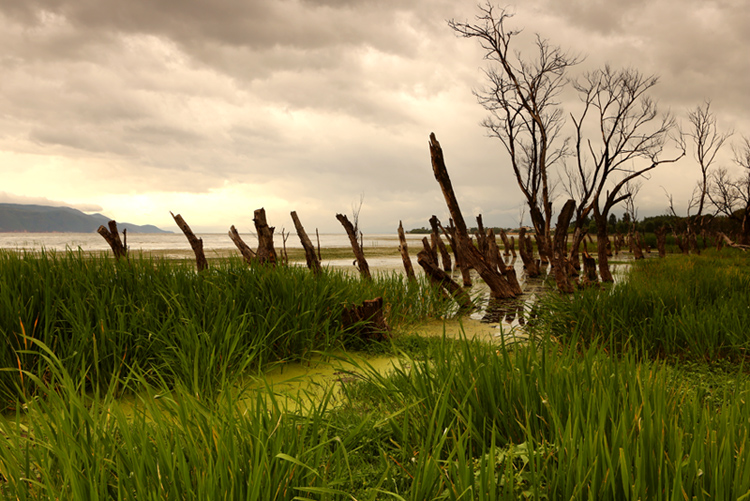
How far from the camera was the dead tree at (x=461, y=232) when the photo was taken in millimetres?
8242

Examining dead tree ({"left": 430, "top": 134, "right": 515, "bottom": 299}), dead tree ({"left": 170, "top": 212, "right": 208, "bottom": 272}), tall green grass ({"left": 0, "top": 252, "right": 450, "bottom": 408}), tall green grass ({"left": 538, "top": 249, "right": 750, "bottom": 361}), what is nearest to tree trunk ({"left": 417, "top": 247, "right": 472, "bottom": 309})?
dead tree ({"left": 430, "top": 134, "right": 515, "bottom": 299})

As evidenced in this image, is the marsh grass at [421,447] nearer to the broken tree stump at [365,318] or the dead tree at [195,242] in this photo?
the broken tree stump at [365,318]

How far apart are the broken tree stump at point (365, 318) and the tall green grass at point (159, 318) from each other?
14cm

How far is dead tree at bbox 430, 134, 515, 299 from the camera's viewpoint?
8.24m

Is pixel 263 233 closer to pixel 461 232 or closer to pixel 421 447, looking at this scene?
pixel 461 232

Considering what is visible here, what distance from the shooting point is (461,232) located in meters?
8.77

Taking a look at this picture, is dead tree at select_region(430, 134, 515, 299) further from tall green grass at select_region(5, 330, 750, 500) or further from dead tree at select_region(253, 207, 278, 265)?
tall green grass at select_region(5, 330, 750, 500)

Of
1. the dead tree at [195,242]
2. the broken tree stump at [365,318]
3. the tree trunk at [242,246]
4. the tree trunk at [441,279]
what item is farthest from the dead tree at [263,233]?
the tree trunk at [441,279]

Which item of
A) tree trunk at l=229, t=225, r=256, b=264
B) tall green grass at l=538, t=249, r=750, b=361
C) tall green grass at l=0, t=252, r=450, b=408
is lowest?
tall green grass at l=538, t=249, r=750, b=361

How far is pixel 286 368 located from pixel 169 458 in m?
2.66

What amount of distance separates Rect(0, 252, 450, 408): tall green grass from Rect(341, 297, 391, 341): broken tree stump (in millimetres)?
141

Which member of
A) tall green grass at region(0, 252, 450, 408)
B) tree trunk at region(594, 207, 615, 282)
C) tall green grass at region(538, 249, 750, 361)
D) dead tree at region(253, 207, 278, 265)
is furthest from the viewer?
tree trunk at region(594, 207, 615, 282)

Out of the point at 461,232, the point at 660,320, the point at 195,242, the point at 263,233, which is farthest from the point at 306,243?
the point at 660,320

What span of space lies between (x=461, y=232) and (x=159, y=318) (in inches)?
256
